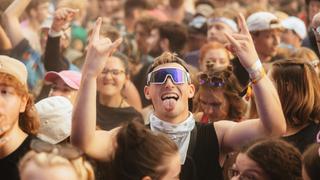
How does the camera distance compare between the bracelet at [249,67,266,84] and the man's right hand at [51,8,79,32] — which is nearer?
the bracelet at [249,67,266,84]

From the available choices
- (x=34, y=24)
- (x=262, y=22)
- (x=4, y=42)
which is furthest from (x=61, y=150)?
(x=34, y=24)

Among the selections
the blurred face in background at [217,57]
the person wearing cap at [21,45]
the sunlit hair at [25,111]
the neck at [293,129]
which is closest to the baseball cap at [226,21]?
the blurred face in background at [217,57]

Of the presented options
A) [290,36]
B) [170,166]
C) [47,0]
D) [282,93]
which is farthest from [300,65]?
[47,0]

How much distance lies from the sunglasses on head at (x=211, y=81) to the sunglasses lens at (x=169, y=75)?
1209 mm

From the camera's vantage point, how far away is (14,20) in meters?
8.18

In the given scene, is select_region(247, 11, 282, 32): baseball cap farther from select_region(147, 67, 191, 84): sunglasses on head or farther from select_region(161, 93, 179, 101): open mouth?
select_region(161, 93, 179, 101): open mouth

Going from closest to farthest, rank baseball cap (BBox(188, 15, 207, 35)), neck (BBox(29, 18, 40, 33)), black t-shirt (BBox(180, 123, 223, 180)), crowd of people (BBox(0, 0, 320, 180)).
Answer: crowd of people (BBox(0, 0, 320, 180)) < black t-shirt (BBox(180, 123, 223, 180)) < neck (BBox(29, 18, 40, 33)) < baseball cap (BBox(188, 15, 207, 35))

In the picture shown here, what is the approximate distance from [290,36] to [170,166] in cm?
616

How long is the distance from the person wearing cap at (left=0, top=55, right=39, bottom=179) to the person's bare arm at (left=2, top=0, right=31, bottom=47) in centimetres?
268

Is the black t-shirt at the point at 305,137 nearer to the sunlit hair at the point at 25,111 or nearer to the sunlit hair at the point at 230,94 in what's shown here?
the sunlit hair at the point at 230,94

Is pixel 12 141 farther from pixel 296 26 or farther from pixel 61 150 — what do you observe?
pixel 296 26

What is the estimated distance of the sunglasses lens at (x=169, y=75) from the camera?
18.1 feet

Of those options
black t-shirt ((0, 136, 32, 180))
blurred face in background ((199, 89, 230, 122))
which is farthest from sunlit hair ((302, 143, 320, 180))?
blurred face in background ((199, 89, 230, 122))

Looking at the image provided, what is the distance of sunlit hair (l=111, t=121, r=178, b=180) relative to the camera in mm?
4590
